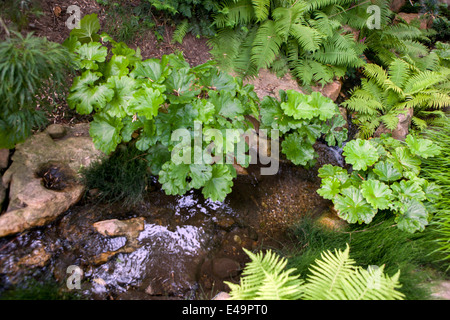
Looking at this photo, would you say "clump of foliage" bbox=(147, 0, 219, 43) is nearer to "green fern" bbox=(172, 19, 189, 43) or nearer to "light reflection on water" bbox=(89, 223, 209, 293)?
"green fern" bbox=(172, 19, 189, 43)

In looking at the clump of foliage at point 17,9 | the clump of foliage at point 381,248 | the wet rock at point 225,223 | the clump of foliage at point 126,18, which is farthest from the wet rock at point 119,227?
the clump of foliage at point 126,18

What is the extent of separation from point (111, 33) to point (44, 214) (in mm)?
2136

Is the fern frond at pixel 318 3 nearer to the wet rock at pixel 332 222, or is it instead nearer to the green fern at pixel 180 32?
the green fern at pixel 180 32

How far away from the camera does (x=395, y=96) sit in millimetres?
3768

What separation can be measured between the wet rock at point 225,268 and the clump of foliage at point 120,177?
0.92 metres

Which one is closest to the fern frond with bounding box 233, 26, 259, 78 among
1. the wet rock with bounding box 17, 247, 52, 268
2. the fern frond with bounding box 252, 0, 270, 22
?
the fern frond with bounding box 252, 0, 270, 22

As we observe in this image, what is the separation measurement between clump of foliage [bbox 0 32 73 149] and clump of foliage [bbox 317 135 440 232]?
246 cm

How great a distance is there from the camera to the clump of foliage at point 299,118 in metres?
2.67

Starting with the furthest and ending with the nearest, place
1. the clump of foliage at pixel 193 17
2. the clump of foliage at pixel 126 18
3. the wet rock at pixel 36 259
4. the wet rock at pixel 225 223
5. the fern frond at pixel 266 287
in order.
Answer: the clump of foliage at pixel 193 17, the clump of foliage at pixel 126 18, the wet rock at pixel 225 223, the wet rock at pixel 36 259, the fern frond at pixel 266 287

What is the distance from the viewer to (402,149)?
2.77m

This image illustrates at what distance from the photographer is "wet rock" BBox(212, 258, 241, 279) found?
226 cm

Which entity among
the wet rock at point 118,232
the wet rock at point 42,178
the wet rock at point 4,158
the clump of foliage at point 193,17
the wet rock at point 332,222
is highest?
the clump of foliage at point 193,17

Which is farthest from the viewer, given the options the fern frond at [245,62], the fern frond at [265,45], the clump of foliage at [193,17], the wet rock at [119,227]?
the fern frond at [245,62]

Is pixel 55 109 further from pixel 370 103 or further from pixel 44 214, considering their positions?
pixel 370 103
